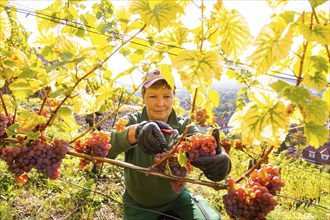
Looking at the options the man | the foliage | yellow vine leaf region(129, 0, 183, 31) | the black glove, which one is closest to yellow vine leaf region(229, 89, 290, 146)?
the foliage

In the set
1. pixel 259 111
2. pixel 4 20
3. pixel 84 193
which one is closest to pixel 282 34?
pixel 259 111

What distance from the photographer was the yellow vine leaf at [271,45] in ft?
1.92

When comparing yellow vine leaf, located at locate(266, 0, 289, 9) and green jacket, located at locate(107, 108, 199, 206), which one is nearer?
yellow vine leaf, located at locate(266, 0, 289, 9)

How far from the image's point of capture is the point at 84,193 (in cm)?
309

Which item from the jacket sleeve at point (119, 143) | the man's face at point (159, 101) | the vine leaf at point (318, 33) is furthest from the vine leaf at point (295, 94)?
the man's face at point (159, 101)

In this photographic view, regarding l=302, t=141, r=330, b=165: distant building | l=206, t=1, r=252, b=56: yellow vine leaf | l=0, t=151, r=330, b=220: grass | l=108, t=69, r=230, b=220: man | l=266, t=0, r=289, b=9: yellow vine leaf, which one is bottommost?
l=0, t=151, r=330, b=220: grass

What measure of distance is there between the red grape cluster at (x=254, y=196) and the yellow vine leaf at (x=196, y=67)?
42 cm

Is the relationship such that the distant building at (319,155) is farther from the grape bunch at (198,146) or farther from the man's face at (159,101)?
the grape bunch at (198,146)

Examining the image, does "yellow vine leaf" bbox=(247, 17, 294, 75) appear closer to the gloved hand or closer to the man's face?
the gloved hand

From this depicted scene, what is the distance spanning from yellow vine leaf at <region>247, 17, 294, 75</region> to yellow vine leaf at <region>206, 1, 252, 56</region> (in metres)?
0.09

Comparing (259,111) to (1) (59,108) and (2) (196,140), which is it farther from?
(1) (59,108)

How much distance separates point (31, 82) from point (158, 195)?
4.68 feet

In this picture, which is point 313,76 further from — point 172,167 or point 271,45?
point 172,167

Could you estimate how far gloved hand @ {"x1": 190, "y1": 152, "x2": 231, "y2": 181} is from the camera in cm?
106
